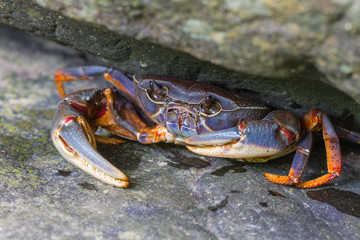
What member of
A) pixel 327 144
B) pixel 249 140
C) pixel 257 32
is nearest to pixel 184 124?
pixel 249 140

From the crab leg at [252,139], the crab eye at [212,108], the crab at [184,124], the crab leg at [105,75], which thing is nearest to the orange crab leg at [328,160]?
the crab at [184,124]

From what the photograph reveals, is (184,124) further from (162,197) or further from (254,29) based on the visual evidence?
(254,29)

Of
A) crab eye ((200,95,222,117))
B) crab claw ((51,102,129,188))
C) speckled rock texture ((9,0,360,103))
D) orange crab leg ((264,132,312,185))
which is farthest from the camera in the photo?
crab eye ((200,95,222,117))

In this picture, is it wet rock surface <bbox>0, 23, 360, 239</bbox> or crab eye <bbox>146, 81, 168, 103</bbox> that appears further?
crab eye <bbox>146, 81, 168, 103</bbox>

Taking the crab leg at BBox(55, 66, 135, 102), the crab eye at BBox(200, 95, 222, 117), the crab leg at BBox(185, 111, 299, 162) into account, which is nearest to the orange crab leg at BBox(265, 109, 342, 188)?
the crab leg at BBox(185, 111, 299, 162)

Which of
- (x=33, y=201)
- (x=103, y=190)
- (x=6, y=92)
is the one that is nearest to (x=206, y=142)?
(x=103, y=190)

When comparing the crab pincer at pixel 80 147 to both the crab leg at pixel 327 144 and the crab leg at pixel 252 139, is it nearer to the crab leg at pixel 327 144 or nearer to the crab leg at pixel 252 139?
the crab leg at pixel 252 139

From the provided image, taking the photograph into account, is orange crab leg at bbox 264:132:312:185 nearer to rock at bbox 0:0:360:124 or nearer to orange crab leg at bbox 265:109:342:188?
orange crab leg at bbox 265:109:342:188
